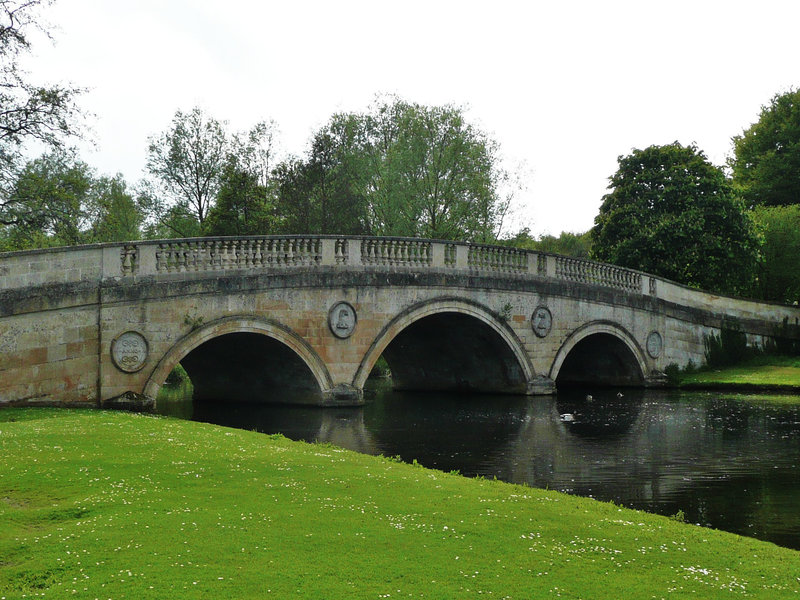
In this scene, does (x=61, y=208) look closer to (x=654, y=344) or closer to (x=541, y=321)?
(x=541, y=321)

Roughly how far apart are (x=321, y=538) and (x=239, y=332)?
15.0 m

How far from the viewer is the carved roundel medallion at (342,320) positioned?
22766 millimetres

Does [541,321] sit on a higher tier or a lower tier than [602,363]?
higher

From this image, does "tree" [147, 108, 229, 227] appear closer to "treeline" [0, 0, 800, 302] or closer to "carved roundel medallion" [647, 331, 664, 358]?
"treeline" [0, 0, 800, 302]

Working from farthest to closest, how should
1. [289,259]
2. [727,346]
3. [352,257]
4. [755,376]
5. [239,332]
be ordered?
[727,346], [755,376], [352,257], [289,259], [239,332]

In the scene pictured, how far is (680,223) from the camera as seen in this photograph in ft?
118

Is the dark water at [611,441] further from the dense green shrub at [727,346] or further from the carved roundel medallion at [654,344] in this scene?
the dense green shrub at [727,346]

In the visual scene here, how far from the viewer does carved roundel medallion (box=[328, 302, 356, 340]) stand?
22.8 meters

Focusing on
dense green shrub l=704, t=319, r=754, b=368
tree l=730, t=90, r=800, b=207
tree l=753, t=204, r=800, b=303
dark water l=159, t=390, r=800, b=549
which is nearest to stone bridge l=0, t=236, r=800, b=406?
dense green shrub l=704, t=319, r=754, b=368

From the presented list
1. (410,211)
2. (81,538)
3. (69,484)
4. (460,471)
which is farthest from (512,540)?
(410,211)

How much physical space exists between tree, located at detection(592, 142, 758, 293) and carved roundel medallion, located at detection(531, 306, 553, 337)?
1105 cm

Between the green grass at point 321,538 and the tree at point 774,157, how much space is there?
143 feet

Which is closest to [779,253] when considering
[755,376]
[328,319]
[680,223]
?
[680,223]

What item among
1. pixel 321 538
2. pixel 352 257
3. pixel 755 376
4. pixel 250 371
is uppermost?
pixel 352 257
